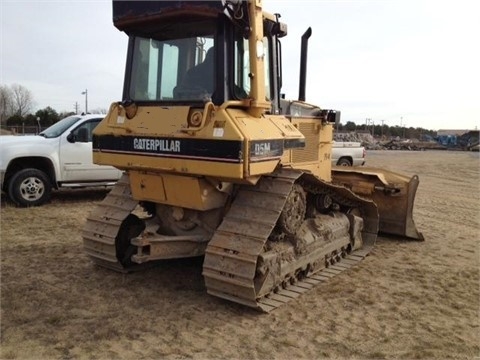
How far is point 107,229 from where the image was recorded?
5.27 meters

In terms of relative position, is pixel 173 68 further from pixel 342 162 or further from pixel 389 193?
pixel 342 162

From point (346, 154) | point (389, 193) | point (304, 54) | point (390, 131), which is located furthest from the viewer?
point (390, 131)

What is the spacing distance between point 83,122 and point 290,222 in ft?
21.4

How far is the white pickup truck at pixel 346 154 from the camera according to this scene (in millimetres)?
16375

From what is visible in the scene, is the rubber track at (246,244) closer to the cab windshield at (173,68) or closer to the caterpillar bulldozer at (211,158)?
the caterpillar bulldozer at (211,158)

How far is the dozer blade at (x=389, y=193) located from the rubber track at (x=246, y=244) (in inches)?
124

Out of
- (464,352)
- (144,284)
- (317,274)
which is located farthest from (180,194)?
(464,352)

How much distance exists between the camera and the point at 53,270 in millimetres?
5551

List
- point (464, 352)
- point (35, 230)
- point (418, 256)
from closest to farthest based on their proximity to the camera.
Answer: point (464, 352)
point (418, 256)
point (35, 230)

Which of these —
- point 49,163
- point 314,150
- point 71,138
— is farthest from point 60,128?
point 314,150

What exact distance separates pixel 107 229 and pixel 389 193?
14.7 feet

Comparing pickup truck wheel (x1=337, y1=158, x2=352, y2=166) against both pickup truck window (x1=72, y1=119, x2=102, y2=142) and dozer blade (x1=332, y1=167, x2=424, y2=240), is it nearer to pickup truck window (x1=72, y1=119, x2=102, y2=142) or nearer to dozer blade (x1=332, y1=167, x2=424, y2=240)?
dozer blade (x1=332, y1=167, x2=424, y2=240)

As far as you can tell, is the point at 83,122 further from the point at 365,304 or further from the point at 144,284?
the point at 365,304

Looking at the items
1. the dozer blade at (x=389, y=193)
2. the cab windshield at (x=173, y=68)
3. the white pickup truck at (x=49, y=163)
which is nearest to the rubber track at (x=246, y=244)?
the cab windshield at (x=173, y=68)
